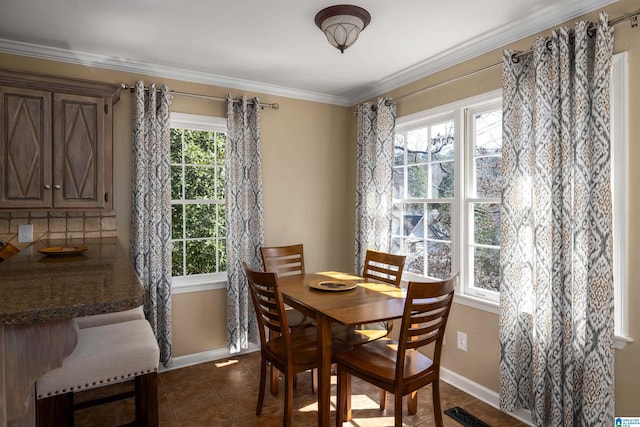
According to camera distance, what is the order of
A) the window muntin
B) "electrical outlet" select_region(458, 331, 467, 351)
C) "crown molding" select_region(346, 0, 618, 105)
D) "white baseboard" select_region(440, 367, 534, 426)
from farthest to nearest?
the window muntin
"electrical outlet" select_region(458, 331, 467, 351)
"white baseboard" select_region(440, 367, 534, 426)
"crown molding" select_region(346, 0, 618, 105)

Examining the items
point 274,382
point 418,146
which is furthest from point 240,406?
point 418,146

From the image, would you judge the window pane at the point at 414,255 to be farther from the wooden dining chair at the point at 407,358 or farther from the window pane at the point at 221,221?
the window pane at the point at 221,221

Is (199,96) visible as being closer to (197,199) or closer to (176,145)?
(176,145)

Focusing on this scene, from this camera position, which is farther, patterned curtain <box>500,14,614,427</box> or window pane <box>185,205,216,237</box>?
window pane <box>185,205,216,237</box>

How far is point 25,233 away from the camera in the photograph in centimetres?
282

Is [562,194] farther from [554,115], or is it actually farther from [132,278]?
[132,278]

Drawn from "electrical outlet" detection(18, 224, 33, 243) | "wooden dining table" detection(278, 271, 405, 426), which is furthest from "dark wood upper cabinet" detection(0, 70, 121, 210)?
"wooden dining table" detection(278, 271, 405, 426)

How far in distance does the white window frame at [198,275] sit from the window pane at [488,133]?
222 cm

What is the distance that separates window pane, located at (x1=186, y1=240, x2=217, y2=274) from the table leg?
6.10 feet

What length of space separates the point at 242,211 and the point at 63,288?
2316 mm

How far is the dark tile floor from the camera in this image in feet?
8.31

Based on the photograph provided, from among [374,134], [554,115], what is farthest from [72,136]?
[554,115]

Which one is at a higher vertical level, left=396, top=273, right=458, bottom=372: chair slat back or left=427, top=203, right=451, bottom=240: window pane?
left=427, top=203, right=451, bottom=240: window pane

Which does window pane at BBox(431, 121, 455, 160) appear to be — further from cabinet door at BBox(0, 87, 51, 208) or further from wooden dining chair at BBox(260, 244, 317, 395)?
cabinet door at BBox(0, 87, 51, 208)
